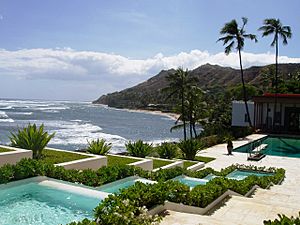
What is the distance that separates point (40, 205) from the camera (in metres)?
7.60

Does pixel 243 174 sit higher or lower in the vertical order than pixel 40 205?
lower

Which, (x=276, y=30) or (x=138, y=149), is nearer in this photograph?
(x=138, y=149)

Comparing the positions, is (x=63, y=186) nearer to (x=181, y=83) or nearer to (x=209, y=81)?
(x=181, y=83)

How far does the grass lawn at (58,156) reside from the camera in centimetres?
1055

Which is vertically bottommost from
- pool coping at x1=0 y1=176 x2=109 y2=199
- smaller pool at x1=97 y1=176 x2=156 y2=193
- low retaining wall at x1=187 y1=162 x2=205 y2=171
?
low retaining wall at x1=187 y1=162 x2=205 y2=171

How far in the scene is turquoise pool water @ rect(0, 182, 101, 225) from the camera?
22.0ft

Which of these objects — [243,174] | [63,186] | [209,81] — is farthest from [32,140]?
[209,81]

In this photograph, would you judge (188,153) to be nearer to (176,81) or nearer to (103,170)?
(103,170)

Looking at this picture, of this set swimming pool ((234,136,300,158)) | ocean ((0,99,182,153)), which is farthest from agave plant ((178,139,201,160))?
ocean ((0,99,182,153))

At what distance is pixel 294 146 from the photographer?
87.7ft

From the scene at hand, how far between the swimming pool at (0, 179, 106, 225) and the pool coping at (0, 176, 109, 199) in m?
0.02

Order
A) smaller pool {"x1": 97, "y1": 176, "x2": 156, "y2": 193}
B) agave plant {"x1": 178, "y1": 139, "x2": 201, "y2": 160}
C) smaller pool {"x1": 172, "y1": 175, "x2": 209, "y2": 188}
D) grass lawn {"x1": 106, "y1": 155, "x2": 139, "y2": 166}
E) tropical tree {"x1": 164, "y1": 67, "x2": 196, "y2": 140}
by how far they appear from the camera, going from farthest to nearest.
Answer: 1. tropical tree {"x1": 164, "y1": 67, "x2": 196, "y2": 140}
2. agave plant {"x1": 178, "y1": 139, "x2": 201, "y2": 160}
3. grass lawn {"x1": 106, "y1": 155, "x2": 139, "y2": 166}
4. smaller pool {"x1": 172, "y1": 175, "x2": 209, "y2": 188}
5. smaller pool {"x1": 97, "y1": 176, "x2": 156, "y2": 193}

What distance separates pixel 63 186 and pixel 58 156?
3.09 m

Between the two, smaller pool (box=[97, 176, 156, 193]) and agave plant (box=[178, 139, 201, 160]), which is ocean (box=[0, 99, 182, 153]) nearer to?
smaller pool (box=[97, 176, 156, 193])
